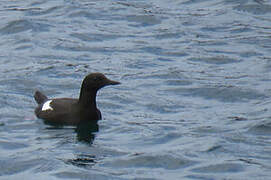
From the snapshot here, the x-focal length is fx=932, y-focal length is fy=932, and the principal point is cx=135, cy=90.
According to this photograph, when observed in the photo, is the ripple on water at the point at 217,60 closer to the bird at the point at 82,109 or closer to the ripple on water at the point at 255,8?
the ripple on water at the point at 255,8

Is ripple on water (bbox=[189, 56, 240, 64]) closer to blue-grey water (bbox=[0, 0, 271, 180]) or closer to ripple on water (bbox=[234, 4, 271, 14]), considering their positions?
blue-grey water (bbox=[0, 0, 271, 180])

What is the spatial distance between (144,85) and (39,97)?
1967 mm

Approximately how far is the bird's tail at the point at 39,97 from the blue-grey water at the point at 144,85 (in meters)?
0.18

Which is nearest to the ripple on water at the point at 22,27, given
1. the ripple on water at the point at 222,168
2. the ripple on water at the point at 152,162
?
the ripple on water at the point at 152,162

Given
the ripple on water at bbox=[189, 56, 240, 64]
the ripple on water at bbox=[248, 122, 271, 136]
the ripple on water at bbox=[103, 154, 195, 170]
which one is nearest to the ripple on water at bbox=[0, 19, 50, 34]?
the ripple on water at bbox=[189, 56, 240, 64]

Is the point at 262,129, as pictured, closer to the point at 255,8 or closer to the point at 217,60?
the point at 217,60

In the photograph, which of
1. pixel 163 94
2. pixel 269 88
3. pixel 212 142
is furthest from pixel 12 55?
pixel 212 142

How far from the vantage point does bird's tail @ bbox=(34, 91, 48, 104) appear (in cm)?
1337

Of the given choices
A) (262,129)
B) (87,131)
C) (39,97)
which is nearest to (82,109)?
(87,131)

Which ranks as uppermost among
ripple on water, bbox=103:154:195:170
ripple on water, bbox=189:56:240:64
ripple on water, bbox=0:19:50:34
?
ripple on water, bbox=0:19:50:34

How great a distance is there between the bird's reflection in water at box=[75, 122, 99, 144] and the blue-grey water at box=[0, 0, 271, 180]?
47mm

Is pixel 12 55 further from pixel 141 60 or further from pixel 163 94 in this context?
pixel 163 94

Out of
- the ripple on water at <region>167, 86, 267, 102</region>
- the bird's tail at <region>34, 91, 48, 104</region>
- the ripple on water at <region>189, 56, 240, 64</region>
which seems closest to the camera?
the bird's tail at <region>34, 91, 48, 104</region>

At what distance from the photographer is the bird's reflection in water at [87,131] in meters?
12.0
